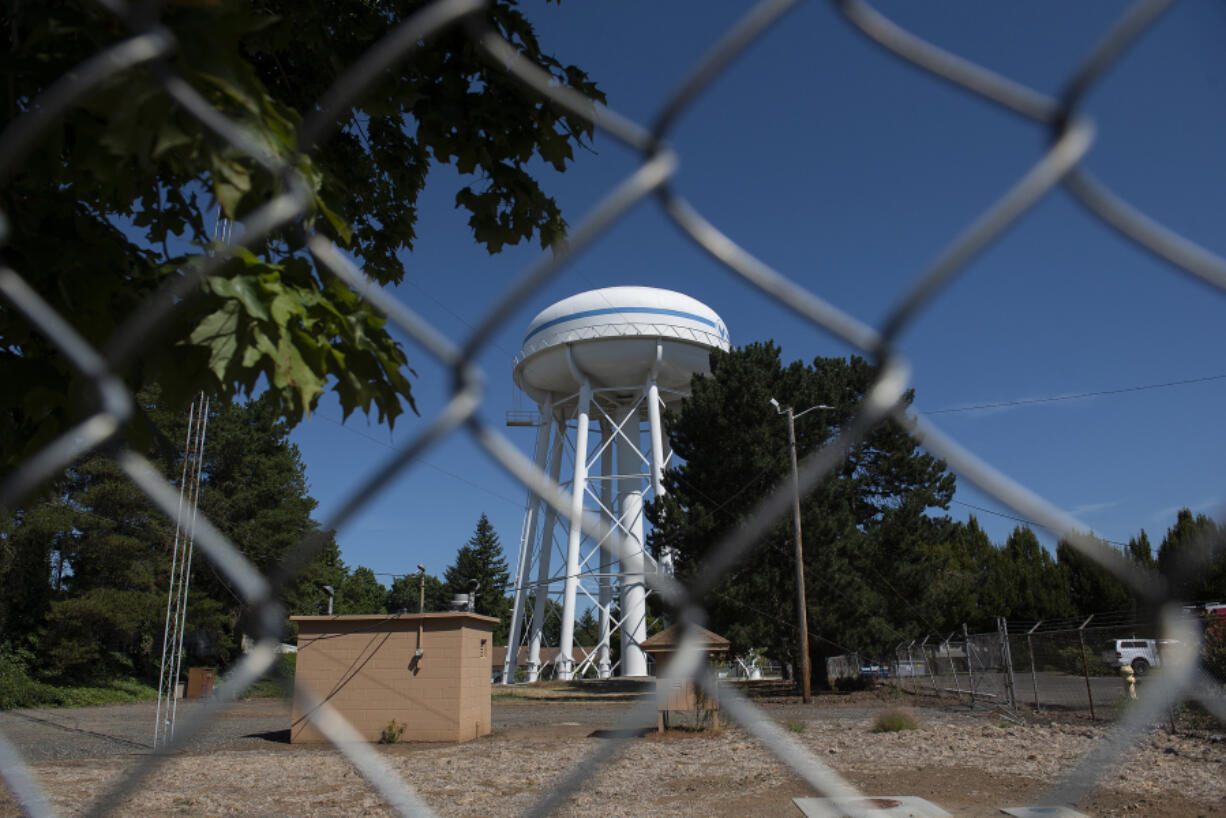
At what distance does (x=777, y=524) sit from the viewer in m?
17.3

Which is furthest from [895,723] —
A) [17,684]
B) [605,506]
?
[17,684]

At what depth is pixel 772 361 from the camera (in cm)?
1858

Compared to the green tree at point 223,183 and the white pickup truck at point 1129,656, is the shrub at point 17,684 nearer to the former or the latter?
the green tree at point 223,183

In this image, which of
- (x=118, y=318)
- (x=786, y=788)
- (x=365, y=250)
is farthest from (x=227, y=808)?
(x=118, y=318)

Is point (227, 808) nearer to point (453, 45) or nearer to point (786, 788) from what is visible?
point (786, 788)

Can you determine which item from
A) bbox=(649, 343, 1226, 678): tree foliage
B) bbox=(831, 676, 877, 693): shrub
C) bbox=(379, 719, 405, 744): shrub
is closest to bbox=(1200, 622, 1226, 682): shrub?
bbox=(649, 343, 1226, 678): tree foliage

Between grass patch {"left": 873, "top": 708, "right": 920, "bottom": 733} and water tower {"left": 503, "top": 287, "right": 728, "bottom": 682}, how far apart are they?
7997 millimetres

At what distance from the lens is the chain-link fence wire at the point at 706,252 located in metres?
0.67

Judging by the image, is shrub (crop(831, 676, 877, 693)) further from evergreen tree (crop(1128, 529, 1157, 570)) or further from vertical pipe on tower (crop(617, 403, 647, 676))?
evergreen tree (crop(1128, 529, 1157, 570))

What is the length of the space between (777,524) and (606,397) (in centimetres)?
789

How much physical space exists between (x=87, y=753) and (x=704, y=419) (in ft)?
39.9

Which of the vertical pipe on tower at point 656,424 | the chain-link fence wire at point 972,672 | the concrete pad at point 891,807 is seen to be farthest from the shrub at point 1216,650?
the vertical pipe on tower at point 656,424

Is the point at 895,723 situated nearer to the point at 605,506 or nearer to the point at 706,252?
the point at 706,252

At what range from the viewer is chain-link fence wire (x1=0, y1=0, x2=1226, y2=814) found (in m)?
0.67
